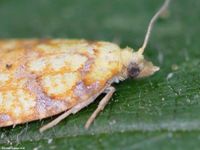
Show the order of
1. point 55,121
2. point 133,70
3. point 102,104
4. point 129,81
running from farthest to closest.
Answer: point 129,81, point 133,70, point 102,104, point 55,121

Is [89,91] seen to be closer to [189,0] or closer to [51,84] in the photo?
[51,84]

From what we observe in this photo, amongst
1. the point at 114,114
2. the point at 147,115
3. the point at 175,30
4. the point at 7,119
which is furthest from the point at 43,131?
the point at 175,30

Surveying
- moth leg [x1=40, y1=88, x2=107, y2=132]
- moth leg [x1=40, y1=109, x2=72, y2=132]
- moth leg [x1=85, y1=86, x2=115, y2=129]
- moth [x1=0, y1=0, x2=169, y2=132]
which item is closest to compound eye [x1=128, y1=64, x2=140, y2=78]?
moth [x1=0, y1=0, x2=169, y2=132]

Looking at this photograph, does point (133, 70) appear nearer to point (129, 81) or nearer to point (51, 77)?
point (129, 81)

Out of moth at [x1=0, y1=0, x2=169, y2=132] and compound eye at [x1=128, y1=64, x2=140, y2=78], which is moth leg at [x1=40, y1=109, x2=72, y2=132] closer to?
moth at [x1=0, y1=0, x2=169, y2=132]

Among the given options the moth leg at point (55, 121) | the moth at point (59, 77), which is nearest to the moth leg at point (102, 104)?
the moth at point (59, 77)

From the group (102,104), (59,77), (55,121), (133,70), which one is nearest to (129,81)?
(133,70)
